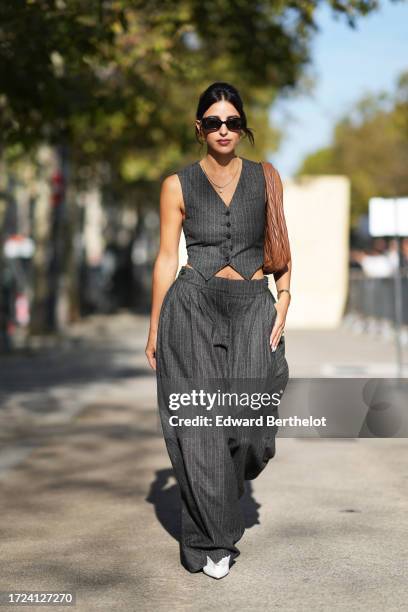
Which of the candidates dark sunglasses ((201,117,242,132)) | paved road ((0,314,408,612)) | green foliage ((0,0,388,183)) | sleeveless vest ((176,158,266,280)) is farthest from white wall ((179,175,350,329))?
dark sunglasses ((201,117,242,132))

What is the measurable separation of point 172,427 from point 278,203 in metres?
1.06

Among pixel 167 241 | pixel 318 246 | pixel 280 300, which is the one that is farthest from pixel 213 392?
pixel 318 246

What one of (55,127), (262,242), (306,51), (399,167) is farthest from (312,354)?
(399,167)

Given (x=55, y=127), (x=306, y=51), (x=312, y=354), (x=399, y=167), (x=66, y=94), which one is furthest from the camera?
(x=399, y=167)

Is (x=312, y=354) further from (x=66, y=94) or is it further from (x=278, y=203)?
(x=278, y=203)

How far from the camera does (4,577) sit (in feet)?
18.4

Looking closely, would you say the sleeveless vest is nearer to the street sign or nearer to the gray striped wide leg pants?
the gray striped wide leg pants

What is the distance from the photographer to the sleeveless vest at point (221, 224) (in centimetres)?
570

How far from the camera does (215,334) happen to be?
5691 mm

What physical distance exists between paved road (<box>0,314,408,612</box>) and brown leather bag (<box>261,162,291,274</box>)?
1.32m

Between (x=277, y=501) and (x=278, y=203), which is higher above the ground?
(x=278, y=203)

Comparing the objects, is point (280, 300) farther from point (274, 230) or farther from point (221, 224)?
point (221, 224)

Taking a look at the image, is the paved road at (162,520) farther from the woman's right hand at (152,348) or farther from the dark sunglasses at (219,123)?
the dark sunglasses at (219,123)

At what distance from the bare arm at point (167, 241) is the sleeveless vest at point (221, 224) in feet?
0.13
